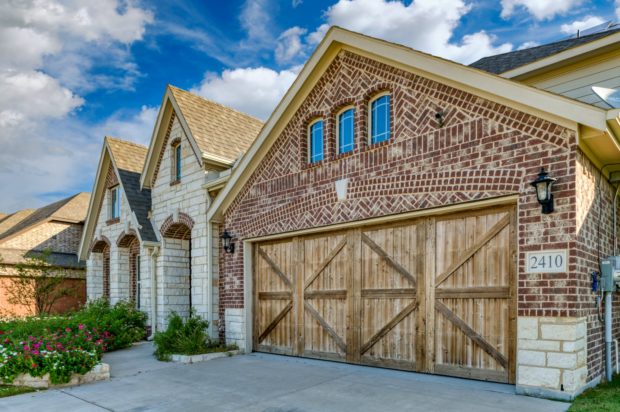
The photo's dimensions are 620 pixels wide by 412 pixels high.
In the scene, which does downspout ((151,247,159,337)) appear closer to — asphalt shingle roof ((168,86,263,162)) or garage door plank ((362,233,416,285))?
asphalt shingle roof ((168,86,263,162))

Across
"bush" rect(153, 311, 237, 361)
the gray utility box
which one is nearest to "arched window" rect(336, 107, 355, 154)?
the gray utility box

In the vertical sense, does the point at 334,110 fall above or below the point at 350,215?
above

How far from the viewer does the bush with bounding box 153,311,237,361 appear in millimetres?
10336

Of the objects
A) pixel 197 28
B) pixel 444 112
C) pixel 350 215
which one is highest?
pixel 197 28

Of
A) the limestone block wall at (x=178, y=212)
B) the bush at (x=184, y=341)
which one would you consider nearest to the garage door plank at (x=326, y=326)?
the bush at (x=184, y=341)

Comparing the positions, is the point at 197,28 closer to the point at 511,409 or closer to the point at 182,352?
the point at 182,352

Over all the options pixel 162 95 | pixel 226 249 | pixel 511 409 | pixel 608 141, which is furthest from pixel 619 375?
pixel 162 95

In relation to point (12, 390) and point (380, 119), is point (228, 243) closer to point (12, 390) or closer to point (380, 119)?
point (380, 119)

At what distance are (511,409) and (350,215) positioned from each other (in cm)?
422

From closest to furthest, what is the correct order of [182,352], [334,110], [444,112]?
[444,112], [334,110], [182,352]

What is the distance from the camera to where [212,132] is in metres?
13.4

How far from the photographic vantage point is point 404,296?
787cm

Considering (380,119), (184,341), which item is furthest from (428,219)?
(184,341)

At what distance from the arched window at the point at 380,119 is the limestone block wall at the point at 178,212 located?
557 centimetres
